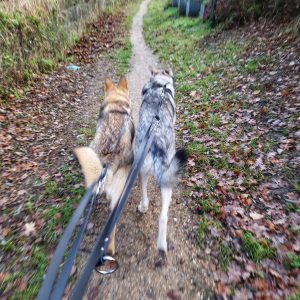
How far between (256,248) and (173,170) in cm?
139

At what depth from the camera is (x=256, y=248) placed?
3.17 meters

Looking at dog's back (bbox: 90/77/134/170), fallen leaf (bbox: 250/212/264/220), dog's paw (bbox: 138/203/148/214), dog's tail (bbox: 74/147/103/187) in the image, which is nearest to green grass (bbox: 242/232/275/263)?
fallen leaf (bbox: 250/212/264/220)

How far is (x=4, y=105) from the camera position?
6969 mm

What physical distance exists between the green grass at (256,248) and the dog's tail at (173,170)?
1.20 meters

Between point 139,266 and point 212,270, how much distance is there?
2.78ft

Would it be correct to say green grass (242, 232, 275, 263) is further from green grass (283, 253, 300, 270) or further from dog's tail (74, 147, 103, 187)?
dog's tail (74, 147, 103, 187)

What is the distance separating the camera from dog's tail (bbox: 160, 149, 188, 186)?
2.98m

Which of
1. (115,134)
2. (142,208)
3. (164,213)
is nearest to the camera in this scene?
(164,213)

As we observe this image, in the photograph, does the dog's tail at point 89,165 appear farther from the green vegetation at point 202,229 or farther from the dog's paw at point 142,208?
the green vegetation at point 202,229

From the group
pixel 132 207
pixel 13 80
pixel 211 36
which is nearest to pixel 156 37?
pixel 211 36

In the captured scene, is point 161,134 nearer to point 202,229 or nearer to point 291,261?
point 202,229

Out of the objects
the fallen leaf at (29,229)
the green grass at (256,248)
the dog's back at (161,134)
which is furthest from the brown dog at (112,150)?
the green grass at (256,248)

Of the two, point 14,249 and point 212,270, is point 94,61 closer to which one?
point 14,249

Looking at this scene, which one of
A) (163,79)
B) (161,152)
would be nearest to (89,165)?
(161,152)
